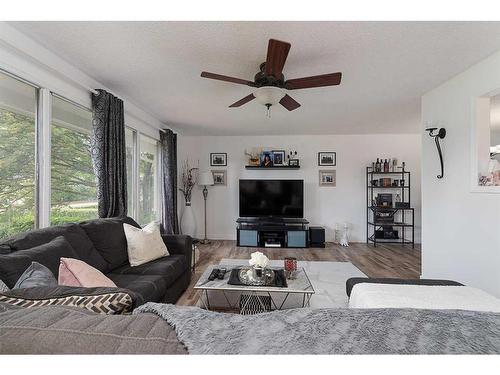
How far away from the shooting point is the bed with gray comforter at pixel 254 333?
1.62 ft

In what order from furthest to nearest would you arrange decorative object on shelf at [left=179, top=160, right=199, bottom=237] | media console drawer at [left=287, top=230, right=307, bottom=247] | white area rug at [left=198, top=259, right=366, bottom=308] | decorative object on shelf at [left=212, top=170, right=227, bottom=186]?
1. decorative object on shelf at [left=212, top=170, right=227, bottom=186]
2. decorative object on shelf at [left=179, top=160, right=199, bottom=237]
3. media console drawer at [left=287, top=230, right=307, bottom=247]
4. white area rug at [left=198, top=259, right=366, bottom=308]

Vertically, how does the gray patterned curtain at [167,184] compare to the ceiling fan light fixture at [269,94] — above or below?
below

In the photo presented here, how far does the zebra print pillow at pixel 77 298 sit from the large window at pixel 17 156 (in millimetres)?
1556

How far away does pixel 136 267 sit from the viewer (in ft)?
7.55

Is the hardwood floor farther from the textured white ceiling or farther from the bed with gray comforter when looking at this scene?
the bed with gray comforter

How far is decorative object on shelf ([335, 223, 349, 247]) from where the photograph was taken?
5.06 metres

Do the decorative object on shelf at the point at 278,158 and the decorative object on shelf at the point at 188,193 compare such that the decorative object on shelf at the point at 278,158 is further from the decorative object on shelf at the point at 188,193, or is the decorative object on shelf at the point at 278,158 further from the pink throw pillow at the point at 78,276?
the pink throw pillow at the point at 78,276

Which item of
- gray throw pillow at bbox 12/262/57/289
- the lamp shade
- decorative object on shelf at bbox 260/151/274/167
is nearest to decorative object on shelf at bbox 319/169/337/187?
decorative object on shelf at bbox 260/151/274/167

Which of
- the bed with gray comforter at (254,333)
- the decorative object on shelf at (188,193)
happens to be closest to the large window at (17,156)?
the bed with gray comforter at (254,333)

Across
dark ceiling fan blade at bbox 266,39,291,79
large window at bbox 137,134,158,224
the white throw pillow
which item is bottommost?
the white throw pillow

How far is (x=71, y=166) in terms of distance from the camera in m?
2.54

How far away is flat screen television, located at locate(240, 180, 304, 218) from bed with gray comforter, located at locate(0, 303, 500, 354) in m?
4.50

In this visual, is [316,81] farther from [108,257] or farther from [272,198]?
[272,198]
